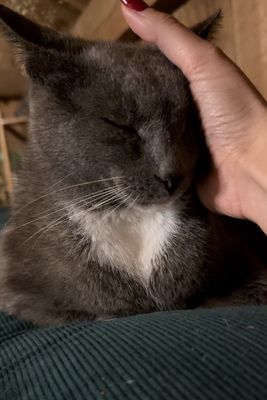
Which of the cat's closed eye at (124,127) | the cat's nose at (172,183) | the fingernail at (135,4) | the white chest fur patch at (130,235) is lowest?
the white chest fur patch at (130,235)

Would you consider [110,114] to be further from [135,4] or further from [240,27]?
[240,27]

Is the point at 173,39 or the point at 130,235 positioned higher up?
the point at 173,39

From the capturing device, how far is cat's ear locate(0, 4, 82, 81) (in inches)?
37.3

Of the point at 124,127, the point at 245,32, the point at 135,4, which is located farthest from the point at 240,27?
the point at 124,127

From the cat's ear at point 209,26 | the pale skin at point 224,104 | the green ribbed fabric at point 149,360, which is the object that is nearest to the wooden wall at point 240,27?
the cat's ear at point 209,26

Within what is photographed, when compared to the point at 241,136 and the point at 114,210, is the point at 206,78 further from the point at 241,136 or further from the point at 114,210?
the point at 114,210

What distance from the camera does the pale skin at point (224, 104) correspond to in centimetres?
104

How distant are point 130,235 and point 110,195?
5.0 inches

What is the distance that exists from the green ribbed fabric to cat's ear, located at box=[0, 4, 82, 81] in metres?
0.52

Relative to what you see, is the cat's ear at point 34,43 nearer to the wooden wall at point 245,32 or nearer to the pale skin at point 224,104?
the pale skin at point 224,104

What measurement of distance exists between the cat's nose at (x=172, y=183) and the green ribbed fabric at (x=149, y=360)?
9.4 inches

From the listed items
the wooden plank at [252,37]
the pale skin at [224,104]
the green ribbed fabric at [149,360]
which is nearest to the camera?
the green ribbed fabric at [149,360]

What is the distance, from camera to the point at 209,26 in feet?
3.80

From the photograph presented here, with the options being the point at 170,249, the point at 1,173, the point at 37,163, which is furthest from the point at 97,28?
the point at 1,173
